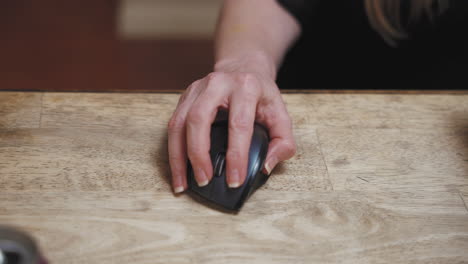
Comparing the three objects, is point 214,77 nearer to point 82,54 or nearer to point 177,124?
point 177,124

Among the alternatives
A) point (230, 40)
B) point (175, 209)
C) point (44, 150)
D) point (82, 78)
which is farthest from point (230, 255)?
point (82, 78)

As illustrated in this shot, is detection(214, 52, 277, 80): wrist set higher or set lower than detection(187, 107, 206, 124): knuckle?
lower

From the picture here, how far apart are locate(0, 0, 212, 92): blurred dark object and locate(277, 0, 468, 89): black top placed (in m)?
0.77

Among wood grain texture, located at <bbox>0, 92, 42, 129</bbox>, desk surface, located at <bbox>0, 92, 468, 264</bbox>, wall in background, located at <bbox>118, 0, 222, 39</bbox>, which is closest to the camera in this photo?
desk surface, located at <bbox>0, 92, 468, 264</bbox>

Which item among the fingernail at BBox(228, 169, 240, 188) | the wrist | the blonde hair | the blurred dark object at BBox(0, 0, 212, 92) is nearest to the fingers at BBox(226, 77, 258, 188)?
the fingernail at BBox(228, 169, 240, 188)

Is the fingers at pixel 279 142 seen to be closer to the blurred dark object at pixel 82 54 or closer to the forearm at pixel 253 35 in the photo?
the forearm at pixel 253 35

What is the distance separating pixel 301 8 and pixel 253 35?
14 centimetres

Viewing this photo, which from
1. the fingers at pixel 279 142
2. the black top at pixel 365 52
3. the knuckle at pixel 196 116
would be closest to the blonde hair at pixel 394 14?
the black top at pixel 365 52

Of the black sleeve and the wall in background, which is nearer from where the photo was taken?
the black sleeve

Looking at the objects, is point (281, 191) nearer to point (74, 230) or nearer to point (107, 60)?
point (74, 230)

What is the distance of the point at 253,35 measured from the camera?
0.85m

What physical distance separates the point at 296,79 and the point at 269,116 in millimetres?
442

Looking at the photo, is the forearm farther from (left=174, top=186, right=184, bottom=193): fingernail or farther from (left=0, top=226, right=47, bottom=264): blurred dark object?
(left=0, top=226, right=47, bottom=264): blurred dark object

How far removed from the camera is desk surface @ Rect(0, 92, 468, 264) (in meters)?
0.57
